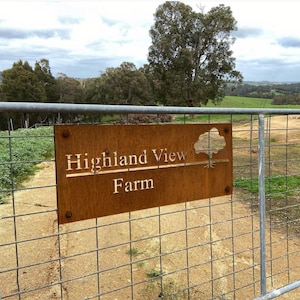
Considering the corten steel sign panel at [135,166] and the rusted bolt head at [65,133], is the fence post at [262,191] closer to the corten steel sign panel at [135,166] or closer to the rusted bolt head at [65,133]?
the corten steel sign panel at [135,166]

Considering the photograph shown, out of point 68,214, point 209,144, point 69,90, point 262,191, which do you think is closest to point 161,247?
point 262,191

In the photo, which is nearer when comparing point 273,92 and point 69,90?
point 69,90

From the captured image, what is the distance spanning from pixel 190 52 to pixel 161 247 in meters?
33.1

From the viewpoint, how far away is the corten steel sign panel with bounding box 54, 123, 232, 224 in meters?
2.03

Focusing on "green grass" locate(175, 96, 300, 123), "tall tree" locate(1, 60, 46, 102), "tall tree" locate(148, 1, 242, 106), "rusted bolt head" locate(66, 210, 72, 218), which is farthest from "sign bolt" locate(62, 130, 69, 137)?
"tall tree" locate(1, 60, 46, 102)

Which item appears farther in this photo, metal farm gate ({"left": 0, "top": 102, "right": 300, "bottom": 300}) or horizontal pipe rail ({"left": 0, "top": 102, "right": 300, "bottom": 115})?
metal farm gate ({"left": 0, "top": 102, "right": 300, "bottom": 300})

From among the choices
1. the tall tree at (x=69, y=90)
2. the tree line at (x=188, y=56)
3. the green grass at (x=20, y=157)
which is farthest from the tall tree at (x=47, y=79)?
the green grass at (x=20, y=157)

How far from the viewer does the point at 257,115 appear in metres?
2.79

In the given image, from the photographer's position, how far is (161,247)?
4762 mm

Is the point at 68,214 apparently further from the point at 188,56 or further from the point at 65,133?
the point at 188,56

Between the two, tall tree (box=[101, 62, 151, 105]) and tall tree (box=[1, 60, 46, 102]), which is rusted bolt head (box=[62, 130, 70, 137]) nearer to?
tall tree (box=[101, 62, 151, 105])

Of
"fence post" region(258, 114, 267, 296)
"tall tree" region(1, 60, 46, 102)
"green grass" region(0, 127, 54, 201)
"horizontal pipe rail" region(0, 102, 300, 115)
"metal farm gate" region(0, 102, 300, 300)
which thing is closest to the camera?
"horizontal pipe rail" region(0, 102, 300, 115)

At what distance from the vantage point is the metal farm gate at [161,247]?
7.88 feet

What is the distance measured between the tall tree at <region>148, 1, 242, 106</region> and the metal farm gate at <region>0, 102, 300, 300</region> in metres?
30.5
